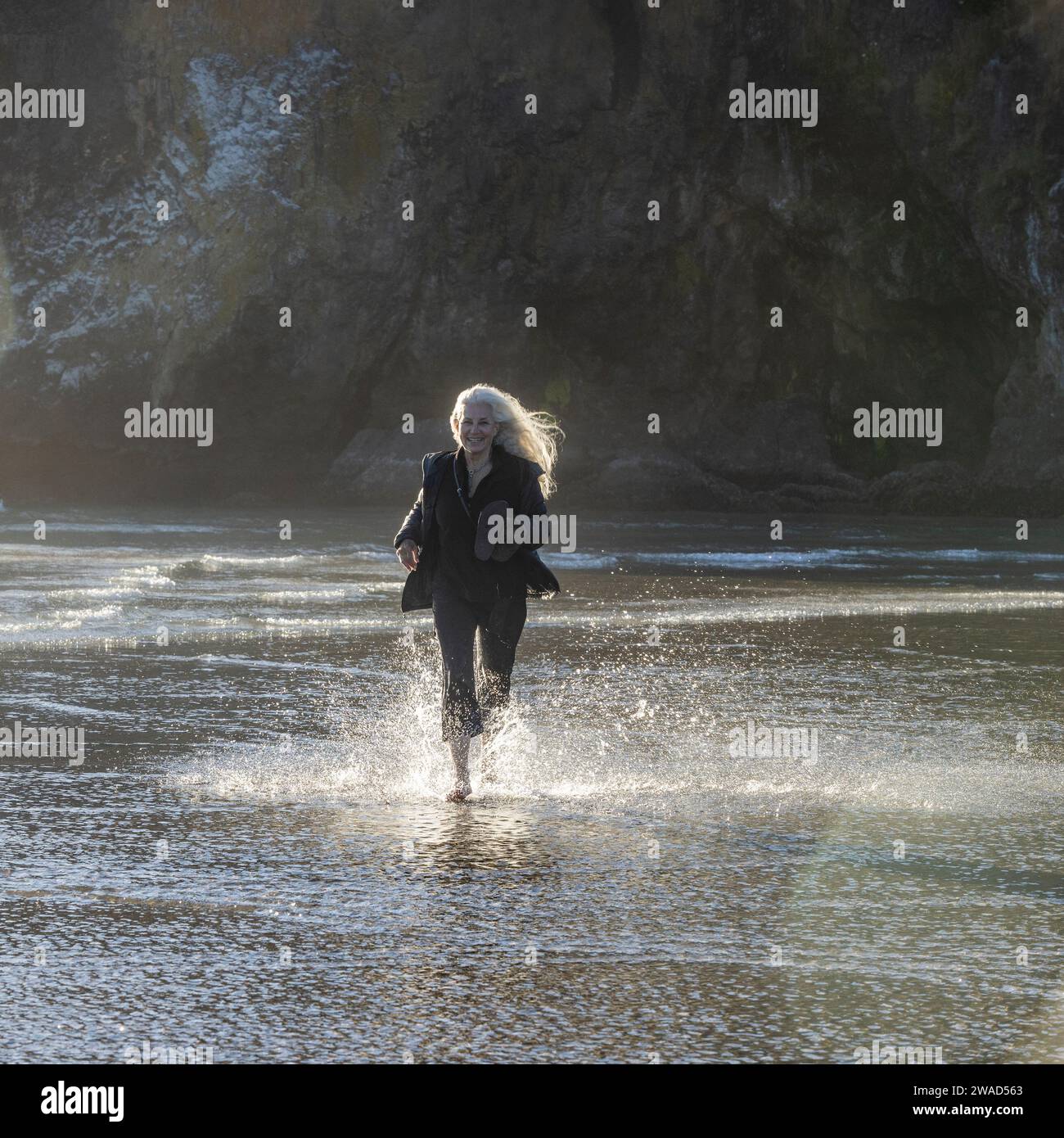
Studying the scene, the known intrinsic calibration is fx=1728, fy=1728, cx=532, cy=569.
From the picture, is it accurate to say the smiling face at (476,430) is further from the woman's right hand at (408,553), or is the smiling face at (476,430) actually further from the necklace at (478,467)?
the woman's right hand at (408,553)

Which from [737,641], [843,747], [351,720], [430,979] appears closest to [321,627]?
[737,641]

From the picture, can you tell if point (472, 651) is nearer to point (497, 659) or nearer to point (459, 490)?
point (497, 659)

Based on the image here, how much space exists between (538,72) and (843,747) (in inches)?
1458

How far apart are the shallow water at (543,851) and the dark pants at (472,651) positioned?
306 mm

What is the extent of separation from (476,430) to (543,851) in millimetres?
1837

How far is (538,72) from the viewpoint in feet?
140

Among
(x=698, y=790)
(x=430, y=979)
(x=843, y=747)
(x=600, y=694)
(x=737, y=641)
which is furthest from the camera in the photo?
(x=737, y=641)

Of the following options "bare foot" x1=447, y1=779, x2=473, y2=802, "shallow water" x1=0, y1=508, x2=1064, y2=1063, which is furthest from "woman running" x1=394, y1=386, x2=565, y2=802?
"shallow water" x1=0, y1=508, x2=1064, y2=1063

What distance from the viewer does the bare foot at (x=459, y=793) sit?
21.8 feet

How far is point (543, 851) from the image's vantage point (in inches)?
228

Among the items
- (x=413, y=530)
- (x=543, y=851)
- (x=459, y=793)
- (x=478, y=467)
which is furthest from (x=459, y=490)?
(x=543, y=851)

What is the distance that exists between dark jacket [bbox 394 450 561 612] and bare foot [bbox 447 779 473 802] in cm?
74

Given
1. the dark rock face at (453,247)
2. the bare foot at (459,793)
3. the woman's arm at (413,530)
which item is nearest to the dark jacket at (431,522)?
the woman's arm at (413,530)

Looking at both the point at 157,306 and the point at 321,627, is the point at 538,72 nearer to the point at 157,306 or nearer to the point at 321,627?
the point at 157,306
